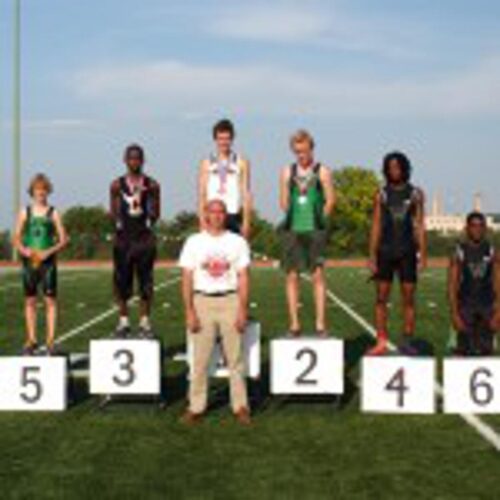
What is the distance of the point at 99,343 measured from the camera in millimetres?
7934

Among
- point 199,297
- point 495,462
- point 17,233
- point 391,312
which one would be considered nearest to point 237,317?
point 199,297

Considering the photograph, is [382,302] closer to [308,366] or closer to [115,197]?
[308,366]

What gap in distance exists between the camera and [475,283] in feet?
28.8

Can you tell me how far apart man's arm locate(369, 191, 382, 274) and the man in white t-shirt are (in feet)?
5.26

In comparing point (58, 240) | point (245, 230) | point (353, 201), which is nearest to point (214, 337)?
point (245, 230)

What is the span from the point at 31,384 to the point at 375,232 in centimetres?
314

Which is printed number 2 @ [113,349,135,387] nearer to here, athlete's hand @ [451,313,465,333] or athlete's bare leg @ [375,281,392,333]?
athlete's bare leg @ [375,281,392,333]

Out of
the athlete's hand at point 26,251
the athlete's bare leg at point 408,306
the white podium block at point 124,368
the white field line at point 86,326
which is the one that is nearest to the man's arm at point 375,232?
the athlete's bare leg at point 408,306

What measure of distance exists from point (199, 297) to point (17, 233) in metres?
2.66

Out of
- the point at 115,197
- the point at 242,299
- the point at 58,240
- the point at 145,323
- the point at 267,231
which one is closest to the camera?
the point at 242,299

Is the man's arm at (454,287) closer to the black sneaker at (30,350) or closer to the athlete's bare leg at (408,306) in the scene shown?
the athlete's bare leg at (408,306)

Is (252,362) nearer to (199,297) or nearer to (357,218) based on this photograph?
(199,297)

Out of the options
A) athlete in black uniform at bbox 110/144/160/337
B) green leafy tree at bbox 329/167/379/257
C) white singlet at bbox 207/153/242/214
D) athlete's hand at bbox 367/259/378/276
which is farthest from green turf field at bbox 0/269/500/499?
green leafy tree at bbox 329/167/379/257

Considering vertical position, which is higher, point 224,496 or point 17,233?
point 17,233
